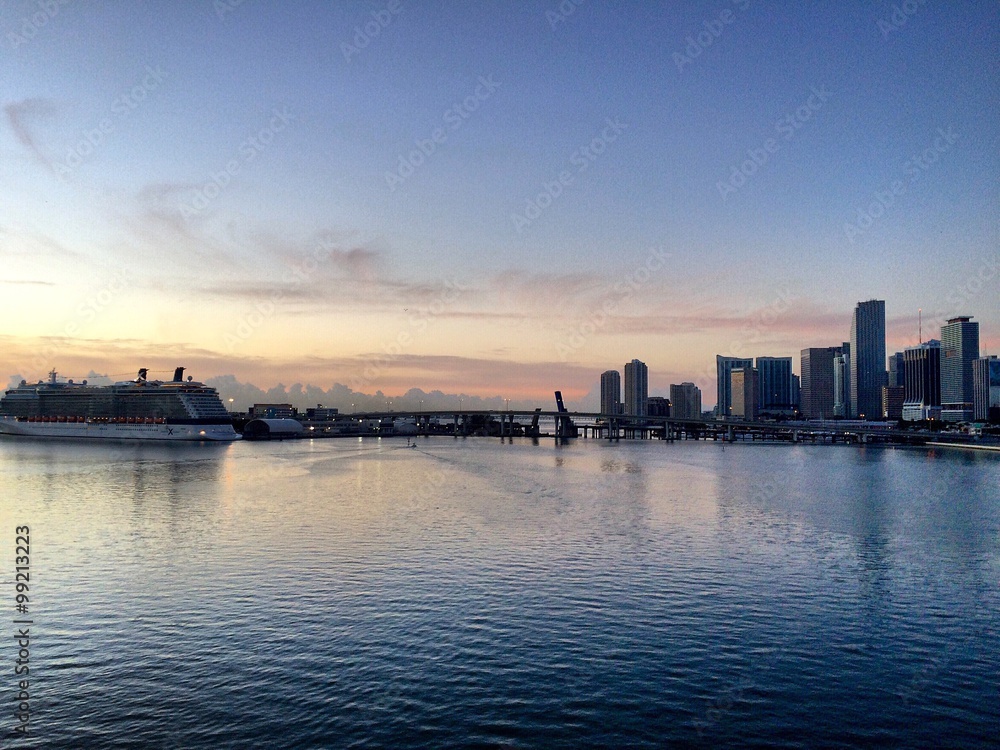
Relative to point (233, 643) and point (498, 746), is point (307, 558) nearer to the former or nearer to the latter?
point (233, 643)

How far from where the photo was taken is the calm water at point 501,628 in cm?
1823

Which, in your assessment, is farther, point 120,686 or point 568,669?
point 568,669

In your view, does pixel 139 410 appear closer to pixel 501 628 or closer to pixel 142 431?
pixel 142 431

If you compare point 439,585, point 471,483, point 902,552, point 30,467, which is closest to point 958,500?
point 902,552

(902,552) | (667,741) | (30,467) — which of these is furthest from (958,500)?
(30,467)

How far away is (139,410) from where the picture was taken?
185 m

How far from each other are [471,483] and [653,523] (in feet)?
115

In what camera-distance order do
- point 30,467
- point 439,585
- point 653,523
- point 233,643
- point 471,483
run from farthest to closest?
point 30,467 → point 471,483 → point 653,523 → point 439,585 → point 233,643

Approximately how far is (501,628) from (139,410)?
18753 centimetres

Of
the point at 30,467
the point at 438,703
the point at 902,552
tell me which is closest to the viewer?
the point at 438,703

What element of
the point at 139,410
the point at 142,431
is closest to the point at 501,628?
the point at 142,431

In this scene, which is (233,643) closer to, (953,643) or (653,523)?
(953,643)

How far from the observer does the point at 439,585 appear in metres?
31.9

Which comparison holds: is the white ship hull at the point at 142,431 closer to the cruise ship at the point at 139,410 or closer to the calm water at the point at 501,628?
the cruise ship at the point at 139,410
